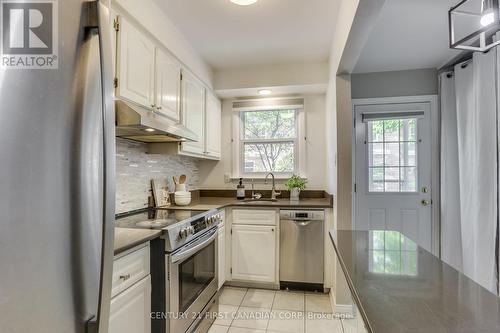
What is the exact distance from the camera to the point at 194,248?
72.4 inches

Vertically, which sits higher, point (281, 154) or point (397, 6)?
point (397, 6)

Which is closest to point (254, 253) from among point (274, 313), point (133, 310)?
point (274, 313)

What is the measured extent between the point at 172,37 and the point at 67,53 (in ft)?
5.83

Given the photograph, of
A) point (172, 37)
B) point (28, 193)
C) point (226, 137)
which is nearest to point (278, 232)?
point (226, 137)

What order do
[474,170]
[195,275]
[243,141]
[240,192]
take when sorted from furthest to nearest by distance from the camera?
[243,141] → [240,192] → [474,170] → [195,275]

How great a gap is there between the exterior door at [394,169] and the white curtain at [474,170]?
0.60 feet

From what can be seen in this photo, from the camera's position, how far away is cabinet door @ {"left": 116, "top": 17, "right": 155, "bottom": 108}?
1.58m

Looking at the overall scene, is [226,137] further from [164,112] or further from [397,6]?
[397,6]

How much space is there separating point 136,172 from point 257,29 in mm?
1620

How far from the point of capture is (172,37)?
2.16 metres

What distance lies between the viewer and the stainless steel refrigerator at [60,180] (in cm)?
49

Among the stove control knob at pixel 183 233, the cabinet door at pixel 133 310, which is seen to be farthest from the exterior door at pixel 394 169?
the cabinet door at pixel 133 310

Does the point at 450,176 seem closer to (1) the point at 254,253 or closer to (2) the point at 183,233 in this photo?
(1) the point at 254,253

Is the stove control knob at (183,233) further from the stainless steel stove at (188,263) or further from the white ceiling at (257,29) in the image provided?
the white ceiling at (257,29)
